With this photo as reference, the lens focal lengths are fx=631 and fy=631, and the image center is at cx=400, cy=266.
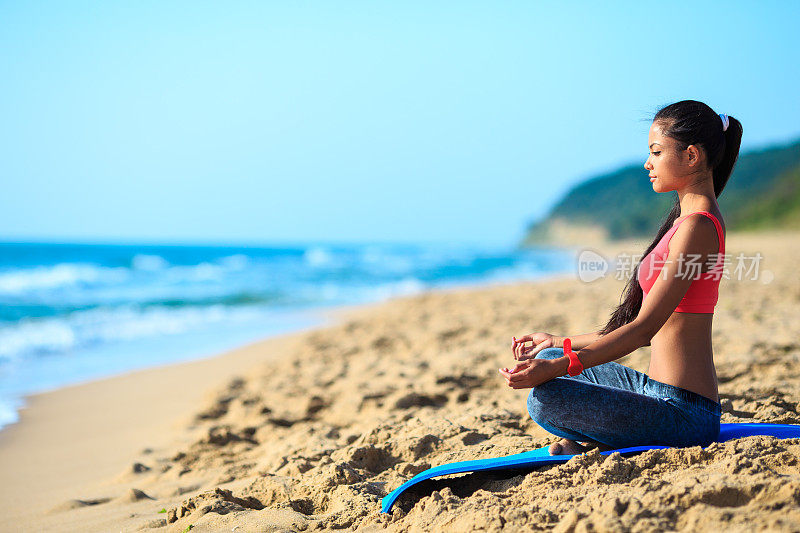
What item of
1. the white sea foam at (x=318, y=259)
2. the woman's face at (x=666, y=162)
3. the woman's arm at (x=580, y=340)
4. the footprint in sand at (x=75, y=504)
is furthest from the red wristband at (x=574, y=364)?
the white sea foam at (x=318, y=259)

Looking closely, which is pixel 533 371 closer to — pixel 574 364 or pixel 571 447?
pixel 574 364

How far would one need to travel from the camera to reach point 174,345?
28.3 feet

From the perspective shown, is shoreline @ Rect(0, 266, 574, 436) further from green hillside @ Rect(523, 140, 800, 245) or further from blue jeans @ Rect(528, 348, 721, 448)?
green hillside @ Rect(523, 140, 800, 245)

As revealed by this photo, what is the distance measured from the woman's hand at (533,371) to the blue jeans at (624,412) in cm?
7

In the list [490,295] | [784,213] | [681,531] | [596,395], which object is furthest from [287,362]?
[784,213]

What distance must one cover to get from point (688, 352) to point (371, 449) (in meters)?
1.51

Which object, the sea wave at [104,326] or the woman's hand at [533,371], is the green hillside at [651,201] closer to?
the sea wave at [104,326]

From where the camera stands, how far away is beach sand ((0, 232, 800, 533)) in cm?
188

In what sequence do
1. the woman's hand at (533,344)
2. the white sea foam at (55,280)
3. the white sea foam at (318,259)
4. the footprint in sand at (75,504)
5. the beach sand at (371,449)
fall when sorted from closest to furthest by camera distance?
the beach sand at (371,449), the woman's hand at (533,344), the footprint in sand at (75,504), the white sea foam at (55,280), the white sea foam at (318,259)

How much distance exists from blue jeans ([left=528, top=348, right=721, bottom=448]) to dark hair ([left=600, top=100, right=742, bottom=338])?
44 cm

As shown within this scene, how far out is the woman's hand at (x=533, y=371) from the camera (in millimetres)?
2023

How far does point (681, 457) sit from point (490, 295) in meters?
9.82

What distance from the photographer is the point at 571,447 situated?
2287 mm

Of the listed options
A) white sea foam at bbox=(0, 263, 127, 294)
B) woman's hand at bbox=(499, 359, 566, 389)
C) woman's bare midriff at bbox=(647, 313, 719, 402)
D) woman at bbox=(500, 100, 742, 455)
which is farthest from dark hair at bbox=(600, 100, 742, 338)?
white sea foam at bbox=(0, 263, 127, 294)
